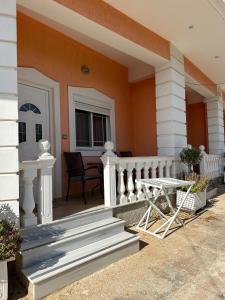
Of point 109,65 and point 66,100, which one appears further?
point 109,65

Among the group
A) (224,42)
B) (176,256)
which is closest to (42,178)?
(176,256)

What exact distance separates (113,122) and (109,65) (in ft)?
4.50

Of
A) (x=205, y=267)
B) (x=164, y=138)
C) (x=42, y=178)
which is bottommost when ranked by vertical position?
(x=205, y=267)

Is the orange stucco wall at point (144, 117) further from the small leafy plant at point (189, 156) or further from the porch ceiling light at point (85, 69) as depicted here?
the porch ceiling light at point (85, 69)

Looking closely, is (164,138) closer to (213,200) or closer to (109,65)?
(213,200)

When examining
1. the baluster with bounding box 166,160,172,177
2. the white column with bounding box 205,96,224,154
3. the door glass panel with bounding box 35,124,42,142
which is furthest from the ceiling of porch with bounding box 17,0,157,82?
the white column with bounding box 205,96,224,154

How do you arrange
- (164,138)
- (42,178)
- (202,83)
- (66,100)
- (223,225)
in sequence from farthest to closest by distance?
1. (202,83)
2. (164,138)
3. (66,100)
4. (223,225)
5. (42,178)

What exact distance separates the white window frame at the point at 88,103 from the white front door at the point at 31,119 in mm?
522

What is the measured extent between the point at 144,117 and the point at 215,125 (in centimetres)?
328

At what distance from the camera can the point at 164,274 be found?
2.37m

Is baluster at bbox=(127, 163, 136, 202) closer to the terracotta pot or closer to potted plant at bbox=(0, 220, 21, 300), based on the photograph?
the terracotta pot

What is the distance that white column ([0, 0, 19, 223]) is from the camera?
2.41m

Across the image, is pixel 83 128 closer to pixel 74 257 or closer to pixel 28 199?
pixel 28 199

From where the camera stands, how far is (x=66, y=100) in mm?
4676
